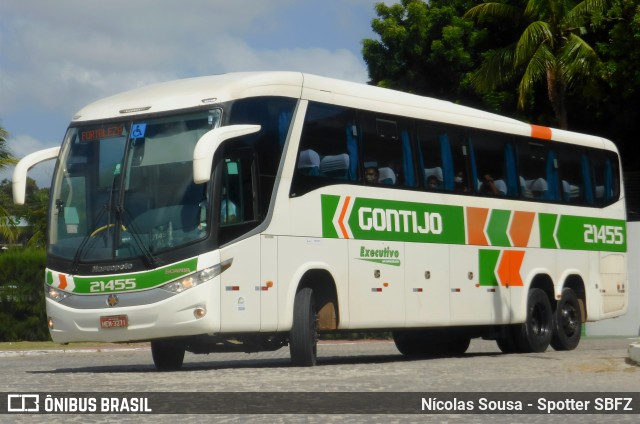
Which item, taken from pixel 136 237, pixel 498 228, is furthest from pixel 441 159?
pixel 136 237

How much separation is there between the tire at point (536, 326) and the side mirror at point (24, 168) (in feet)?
29.5

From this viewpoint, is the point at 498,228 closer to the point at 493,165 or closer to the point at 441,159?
the point at 493,165

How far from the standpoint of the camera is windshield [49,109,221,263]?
627 inches

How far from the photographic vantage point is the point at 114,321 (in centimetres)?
1588

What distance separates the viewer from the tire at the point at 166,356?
18.0 metres

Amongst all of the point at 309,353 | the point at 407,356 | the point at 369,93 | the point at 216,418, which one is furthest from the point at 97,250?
the point at 407,356

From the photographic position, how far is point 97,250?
1627 centimetres

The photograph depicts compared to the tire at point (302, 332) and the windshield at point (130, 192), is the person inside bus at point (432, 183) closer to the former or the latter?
the tire at point (302, 332)

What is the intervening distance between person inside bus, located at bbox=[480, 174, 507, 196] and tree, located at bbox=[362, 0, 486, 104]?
2097cm

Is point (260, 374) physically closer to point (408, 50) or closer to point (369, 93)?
point (369, 93)

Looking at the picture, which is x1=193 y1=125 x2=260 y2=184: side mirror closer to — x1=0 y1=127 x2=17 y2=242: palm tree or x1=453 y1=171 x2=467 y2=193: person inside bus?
x1=453 y1=171 x2=467 y2=193: person inside bus

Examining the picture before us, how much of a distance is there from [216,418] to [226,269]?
5500mm

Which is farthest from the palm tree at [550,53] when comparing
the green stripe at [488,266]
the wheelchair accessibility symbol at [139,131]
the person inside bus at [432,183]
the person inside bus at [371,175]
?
the wheelchair accessibility symbol at [139,131]

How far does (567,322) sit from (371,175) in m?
6.79
